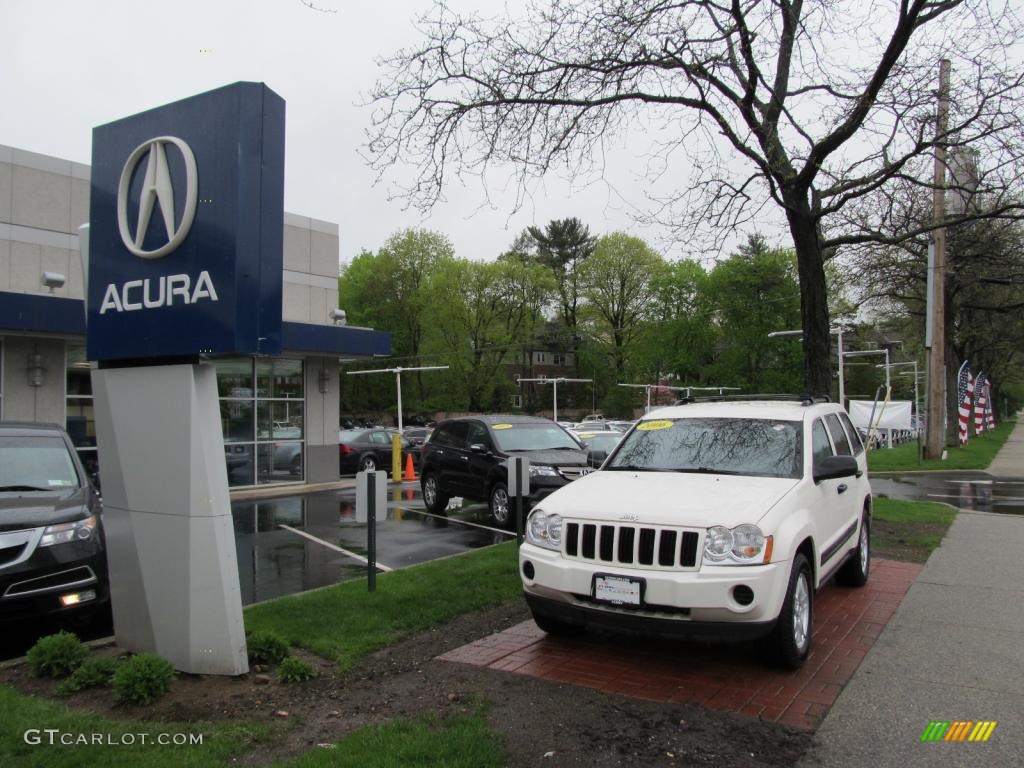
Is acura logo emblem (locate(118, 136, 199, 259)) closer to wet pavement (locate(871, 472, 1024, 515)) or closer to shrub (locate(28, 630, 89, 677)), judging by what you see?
shrub (locate(28, 630, 89, 677))

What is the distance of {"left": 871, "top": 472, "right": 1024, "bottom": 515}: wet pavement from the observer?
1529cm

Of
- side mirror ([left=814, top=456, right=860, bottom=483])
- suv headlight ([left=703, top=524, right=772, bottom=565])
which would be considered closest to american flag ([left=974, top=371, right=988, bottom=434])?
side mirror ([left=814, top=456, right=860, bottom=483])

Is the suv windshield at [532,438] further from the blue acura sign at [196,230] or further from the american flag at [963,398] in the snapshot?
the american flag at [963,398]

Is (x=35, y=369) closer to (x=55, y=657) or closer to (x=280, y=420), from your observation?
(x=280, y=420)

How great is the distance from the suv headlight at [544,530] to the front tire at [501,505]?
20.4 feet

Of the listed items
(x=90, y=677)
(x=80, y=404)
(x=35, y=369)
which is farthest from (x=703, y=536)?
(x=80, y=404)

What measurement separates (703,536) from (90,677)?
12.7ft

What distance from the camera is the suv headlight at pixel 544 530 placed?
5363 millimetres

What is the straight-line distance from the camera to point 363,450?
912 inches

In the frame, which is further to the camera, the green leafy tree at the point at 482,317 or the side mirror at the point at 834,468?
the green leafy tree at the point at 482,317

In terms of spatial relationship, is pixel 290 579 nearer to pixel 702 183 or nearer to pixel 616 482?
pixel 616 482

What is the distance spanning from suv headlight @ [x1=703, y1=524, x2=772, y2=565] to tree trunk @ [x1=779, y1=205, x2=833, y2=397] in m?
6.79

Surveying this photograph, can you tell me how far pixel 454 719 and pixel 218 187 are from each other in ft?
11.5

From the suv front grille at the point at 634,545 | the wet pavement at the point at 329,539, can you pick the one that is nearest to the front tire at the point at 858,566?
the suv front grille at the point at 634,545
